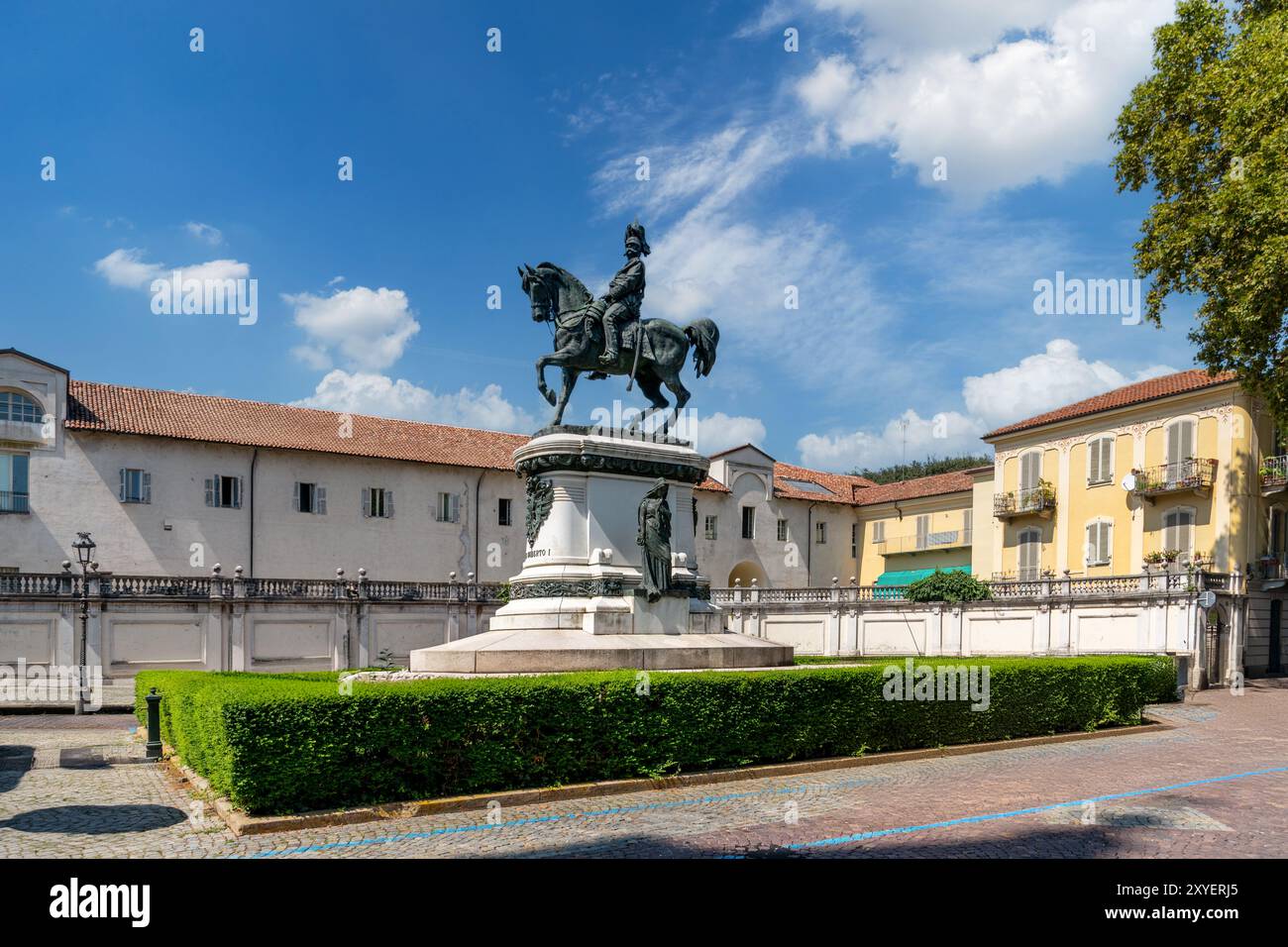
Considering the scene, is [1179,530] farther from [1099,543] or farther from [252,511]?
[252,511]

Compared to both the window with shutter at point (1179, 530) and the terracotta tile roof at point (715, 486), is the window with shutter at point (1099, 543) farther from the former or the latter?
the terracotta tile roof at point (715, 486)

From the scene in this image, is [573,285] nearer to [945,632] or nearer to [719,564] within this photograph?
[945,632]

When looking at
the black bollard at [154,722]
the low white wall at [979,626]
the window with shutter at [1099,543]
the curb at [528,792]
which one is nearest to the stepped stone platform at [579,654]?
the curb at [528,792]

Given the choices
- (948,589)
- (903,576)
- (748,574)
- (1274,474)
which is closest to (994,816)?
(948,589)

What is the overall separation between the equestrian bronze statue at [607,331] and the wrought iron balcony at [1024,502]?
99.6 feet

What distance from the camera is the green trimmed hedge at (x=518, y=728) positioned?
949cm

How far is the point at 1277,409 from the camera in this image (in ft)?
90.0

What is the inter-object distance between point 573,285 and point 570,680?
9182mm

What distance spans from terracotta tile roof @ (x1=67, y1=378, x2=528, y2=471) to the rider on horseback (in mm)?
27065

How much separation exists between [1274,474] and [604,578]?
30.5m

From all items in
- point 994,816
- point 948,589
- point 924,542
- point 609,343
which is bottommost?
point 994,816

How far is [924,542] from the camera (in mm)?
53250

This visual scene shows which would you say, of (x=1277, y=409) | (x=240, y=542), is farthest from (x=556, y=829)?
(x=240, y=542)

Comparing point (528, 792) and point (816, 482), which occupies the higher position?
point (816, 482)
